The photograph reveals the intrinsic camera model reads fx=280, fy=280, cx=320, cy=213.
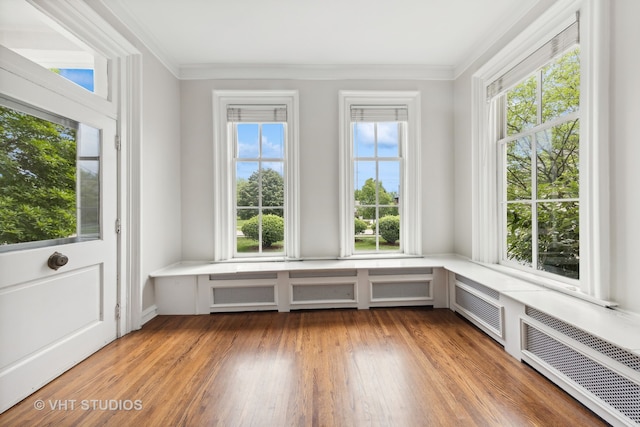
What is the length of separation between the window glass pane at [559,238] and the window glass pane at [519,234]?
0.12 m

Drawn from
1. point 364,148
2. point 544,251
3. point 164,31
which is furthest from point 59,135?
point 544,251

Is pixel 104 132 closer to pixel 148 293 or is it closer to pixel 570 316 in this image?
pixel 148 293

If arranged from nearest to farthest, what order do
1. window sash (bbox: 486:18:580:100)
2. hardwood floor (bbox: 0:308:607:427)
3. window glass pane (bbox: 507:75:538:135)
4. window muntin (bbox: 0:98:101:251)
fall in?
hardwood floor (bbox: 0:308:607:427)
window muntin (bbox: 0:98:101:251)
window sash (bbox: 486:18:580:100)
window glass pane (bbox: 507:75:538:135)

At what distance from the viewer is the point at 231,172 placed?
11.2 feet

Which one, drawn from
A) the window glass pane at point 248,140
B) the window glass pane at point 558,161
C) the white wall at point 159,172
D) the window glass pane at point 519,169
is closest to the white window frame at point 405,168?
the window glass pane at point 519,169

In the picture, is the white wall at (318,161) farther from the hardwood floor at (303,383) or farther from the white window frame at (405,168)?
the hardwood floor at (303,383)

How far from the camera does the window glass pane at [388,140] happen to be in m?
3.54

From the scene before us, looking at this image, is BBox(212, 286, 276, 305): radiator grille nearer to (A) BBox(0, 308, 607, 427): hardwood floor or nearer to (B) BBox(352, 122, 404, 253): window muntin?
(A) BBox(0, 308, 607, 427): hardwood floor

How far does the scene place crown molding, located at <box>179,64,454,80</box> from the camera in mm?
3252

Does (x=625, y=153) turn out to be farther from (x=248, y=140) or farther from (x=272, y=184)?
(x=248, y=140)

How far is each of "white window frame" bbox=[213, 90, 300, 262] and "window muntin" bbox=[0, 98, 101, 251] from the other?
1241 millimetres

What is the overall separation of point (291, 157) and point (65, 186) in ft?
6.83

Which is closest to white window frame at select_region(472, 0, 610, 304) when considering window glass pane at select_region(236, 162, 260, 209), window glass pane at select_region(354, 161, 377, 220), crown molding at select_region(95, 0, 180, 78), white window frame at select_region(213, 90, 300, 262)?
window glass pane at select_region(354, 161, 377, 220)

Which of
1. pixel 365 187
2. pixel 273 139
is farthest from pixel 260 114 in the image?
pixel 365 187
